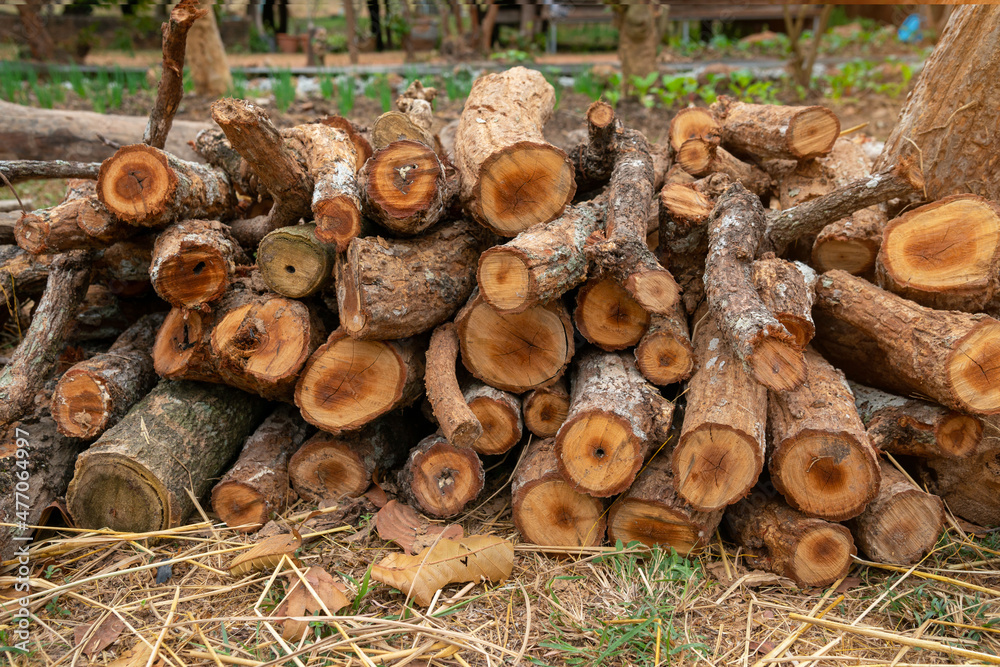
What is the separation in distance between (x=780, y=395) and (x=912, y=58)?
400 inches

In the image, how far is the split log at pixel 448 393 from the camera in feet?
7.01

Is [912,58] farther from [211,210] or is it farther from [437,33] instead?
[211,210]

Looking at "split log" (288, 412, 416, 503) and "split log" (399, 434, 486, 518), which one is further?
"split log" (288, 412, 416, 503)

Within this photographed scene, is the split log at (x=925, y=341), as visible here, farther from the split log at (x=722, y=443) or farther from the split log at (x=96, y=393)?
the split log at (x=96, y=393)

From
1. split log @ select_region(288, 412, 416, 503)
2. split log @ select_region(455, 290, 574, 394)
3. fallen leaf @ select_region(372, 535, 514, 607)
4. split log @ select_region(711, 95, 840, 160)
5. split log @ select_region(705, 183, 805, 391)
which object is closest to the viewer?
split log @ select_region(705, 183, 805, 391)

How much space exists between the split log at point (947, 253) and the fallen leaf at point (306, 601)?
2.21 meters

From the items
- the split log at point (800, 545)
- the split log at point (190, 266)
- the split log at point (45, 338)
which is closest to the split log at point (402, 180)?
the split log at point (190, 266)

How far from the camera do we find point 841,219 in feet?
8.38

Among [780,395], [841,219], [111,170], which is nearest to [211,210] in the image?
[111,170]

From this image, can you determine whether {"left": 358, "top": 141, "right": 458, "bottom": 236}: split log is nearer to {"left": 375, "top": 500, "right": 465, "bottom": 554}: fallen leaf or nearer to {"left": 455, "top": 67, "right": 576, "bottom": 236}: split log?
{"left": 455, "top": 67, "right": 576, "bottom": 236}: split log

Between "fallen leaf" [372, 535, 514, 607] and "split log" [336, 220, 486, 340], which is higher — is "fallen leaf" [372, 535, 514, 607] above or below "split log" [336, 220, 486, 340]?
below

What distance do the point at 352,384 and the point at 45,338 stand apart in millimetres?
1276

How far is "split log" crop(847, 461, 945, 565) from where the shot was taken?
2.21 meters

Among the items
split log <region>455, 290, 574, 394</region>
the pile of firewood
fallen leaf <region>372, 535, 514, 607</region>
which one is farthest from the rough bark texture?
fallen leaf <region>372, 535, 514, 607</region>
